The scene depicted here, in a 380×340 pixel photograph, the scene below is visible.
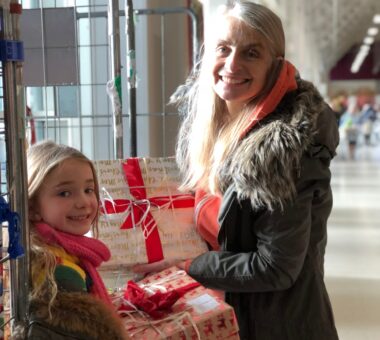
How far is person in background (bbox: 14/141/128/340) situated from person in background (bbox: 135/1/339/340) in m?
0.36

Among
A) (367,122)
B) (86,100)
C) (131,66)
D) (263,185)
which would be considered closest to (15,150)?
(263,185)

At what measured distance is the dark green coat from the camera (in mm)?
1449

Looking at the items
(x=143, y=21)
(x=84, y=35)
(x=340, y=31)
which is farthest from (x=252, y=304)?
(x=340, y=31)

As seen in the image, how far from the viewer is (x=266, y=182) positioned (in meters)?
1.44

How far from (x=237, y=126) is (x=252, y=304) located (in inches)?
17.8

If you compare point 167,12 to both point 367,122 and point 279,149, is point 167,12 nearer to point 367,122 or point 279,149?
point 279,149

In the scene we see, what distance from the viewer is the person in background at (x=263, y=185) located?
1456mm

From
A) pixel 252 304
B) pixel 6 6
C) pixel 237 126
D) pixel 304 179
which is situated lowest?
pixel 252 304

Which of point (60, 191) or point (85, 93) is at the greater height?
point (85, 93)

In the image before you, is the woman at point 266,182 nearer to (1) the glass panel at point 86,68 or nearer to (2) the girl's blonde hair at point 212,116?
(2) the girl's blonde hair at point 212,116

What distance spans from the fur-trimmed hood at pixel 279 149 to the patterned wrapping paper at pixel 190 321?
25cm

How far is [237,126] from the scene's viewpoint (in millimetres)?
1586

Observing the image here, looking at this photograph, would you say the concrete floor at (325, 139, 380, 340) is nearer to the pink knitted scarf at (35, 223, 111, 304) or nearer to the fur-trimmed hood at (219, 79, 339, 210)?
the fur-trimmed hood at (219, 79, 339, 210)

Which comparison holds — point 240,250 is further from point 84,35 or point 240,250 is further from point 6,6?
point 84,35
